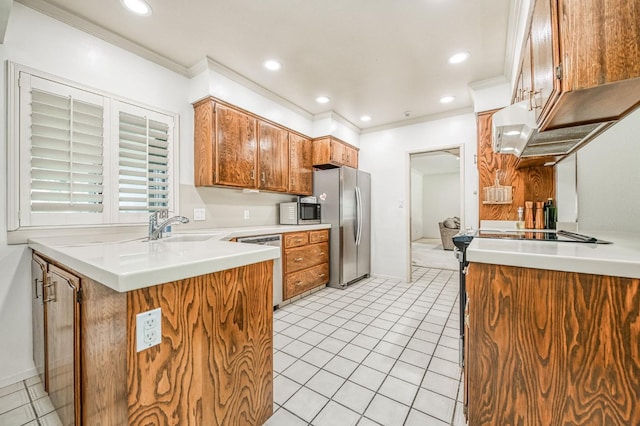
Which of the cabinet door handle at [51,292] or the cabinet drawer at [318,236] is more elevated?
the cabinet drawer at [318,236]

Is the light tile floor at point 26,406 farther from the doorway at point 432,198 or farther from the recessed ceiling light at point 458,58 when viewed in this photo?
the doorway at point 432,198

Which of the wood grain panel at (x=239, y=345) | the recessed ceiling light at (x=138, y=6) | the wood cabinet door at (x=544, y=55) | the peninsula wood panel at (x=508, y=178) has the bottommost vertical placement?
the wood grain panel at (x=239, y=345)

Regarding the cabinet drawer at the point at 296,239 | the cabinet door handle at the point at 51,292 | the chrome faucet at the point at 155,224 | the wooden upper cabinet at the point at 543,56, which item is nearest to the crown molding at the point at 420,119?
the wooden upper cabinet at the point at 543,56

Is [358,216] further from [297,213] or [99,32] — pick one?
[99,32]

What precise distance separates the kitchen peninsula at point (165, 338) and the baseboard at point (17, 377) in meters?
0.72

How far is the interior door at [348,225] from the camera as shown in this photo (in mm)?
3791

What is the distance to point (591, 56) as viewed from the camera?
100 centimetres

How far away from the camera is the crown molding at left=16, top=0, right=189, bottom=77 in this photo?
6.05ft

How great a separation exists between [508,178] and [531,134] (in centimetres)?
127

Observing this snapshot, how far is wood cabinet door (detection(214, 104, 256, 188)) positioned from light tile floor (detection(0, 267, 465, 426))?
157 centimetres

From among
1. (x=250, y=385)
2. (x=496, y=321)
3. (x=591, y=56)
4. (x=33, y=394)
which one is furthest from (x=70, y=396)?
(x=591, y=56)

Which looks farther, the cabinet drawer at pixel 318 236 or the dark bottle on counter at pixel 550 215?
the cabinet drawer at pixel 318 236

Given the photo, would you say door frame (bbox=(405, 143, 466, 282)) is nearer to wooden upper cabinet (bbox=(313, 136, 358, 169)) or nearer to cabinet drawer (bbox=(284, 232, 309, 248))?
wooden upper cabinet (bbox=(313, 136, 358, 169))

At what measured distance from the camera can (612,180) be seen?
1855 mm
